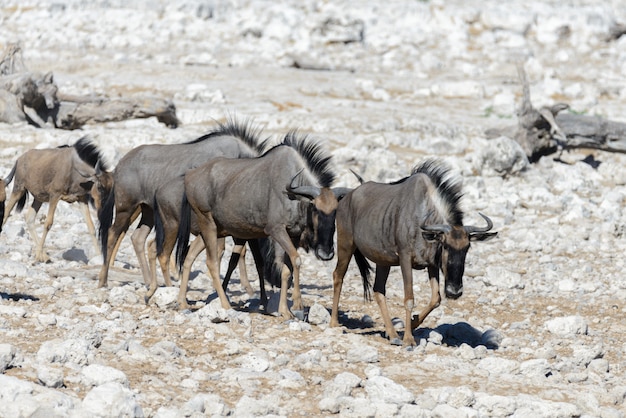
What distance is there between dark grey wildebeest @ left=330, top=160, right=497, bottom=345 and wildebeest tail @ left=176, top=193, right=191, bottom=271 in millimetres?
2024

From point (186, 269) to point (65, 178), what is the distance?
486 centimetres

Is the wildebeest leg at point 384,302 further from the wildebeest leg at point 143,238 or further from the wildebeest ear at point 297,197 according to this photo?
the wildebeest leg at point 143,238

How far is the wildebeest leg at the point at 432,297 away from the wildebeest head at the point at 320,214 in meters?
1.02

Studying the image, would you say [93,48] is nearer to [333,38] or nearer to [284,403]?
[333,38]

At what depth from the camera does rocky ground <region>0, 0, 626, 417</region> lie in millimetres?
7703

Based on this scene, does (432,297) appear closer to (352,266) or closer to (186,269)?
(186,269)

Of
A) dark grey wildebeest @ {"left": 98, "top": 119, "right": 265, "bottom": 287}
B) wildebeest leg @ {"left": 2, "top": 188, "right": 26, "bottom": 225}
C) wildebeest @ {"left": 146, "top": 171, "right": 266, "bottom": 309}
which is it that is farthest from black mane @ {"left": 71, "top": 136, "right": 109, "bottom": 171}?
wildebeest @ {"left": 146, "top": 171, "right": 266, "bottom": 309}

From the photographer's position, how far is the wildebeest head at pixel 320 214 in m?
10.2

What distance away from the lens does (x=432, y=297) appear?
383 inches

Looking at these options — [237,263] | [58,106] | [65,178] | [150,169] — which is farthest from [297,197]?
[58,106]

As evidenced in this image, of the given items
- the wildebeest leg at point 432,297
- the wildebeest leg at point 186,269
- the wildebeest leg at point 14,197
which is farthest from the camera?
the wildebeest leg at point 14,197

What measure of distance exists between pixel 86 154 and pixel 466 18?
28.1 metres

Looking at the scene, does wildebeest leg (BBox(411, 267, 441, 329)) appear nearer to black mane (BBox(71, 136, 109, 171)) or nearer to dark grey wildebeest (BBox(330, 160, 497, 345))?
dark grey wildebeest (BBox(330, 160, 497, 345))

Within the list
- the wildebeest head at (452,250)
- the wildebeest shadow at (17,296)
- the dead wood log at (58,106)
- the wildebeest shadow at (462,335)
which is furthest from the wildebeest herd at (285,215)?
the dead wood log at (58,106)
